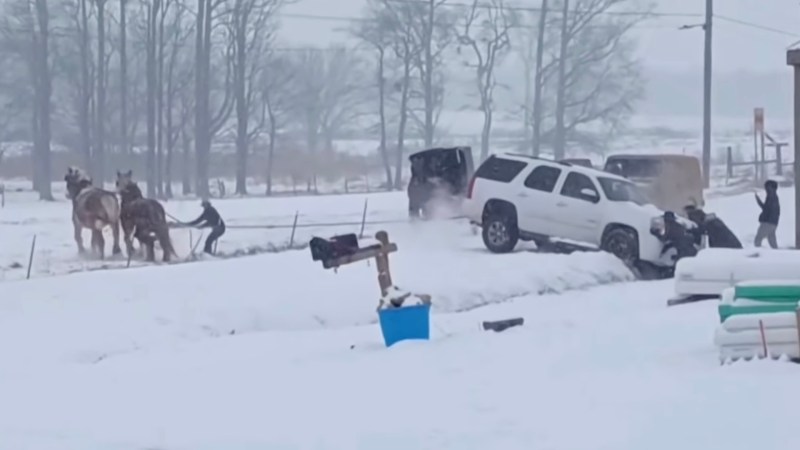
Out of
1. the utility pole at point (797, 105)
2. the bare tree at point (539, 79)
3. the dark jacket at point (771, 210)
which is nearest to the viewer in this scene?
the utility pole at point (797, 105)

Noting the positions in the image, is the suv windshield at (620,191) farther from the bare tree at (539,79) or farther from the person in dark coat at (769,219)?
the bare tree at (539,79)

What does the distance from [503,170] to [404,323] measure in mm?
12988

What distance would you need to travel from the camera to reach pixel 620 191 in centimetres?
2588

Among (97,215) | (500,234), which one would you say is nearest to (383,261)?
(500,234)

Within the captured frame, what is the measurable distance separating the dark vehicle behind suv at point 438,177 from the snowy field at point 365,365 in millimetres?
10637

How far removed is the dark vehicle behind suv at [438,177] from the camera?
3484cm

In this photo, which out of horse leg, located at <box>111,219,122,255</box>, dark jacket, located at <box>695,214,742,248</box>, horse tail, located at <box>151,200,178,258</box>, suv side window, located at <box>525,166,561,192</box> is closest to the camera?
dark jacket, located at <box>695,214,742,248</box>

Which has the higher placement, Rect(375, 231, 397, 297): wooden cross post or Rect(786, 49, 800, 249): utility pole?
Rect(786, 49, 800, 249): utility pole

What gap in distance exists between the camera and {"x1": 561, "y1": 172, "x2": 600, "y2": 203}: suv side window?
25.8 meters

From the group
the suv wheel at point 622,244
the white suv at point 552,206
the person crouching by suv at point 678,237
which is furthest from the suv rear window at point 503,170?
the person crouching by suv at point 678,237

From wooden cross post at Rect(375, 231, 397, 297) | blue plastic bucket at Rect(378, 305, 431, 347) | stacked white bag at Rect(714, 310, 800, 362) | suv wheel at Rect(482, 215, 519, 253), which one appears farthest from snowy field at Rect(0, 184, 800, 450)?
suv wheel at Rect(482, 215, 519, 253)

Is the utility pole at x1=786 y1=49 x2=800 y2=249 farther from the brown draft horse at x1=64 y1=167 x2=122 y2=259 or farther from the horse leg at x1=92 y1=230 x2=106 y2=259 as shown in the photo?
the horse leg at x1=92 y1=230 x2=106 y2=259

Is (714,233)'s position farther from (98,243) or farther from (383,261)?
(98,243)

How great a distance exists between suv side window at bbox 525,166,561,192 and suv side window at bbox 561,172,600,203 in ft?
0.75
